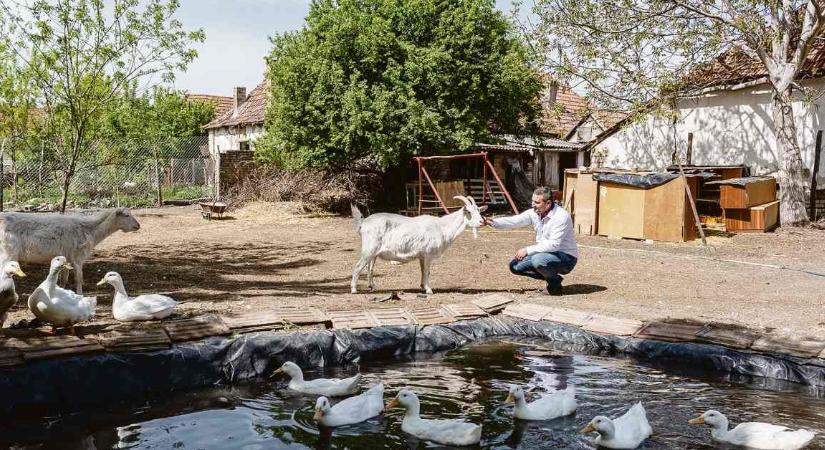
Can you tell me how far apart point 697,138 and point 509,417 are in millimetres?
20521

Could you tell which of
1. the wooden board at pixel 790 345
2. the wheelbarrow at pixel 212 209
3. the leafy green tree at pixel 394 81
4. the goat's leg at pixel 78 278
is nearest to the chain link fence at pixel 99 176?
the wheelbarrow at pixel 212 209

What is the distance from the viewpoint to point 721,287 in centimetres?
1190

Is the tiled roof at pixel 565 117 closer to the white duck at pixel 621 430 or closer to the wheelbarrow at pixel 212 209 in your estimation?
the wheelbarrow at pixel 212 209

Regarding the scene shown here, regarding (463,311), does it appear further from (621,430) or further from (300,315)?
(621,430)

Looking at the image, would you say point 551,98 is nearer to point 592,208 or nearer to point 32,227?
point 592,208

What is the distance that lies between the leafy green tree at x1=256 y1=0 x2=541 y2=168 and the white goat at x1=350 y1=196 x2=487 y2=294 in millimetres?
12432

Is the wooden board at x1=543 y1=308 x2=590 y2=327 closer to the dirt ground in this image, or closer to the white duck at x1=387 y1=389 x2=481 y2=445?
the dirt ground

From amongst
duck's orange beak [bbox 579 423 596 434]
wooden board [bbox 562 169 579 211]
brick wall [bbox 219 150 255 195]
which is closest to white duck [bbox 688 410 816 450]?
duck's orange beak [bbox 579 423 596 434]

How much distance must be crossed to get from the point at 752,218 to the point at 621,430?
53.2ft

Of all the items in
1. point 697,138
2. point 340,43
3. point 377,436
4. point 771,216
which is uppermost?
point 340,43

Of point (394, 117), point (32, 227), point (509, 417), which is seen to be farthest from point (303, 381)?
point (394, 117)

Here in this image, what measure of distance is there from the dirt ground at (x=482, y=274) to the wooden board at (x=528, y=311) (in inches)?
30.0

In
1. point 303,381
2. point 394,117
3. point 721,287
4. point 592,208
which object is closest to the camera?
point 303,381

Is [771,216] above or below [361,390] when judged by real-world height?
above
